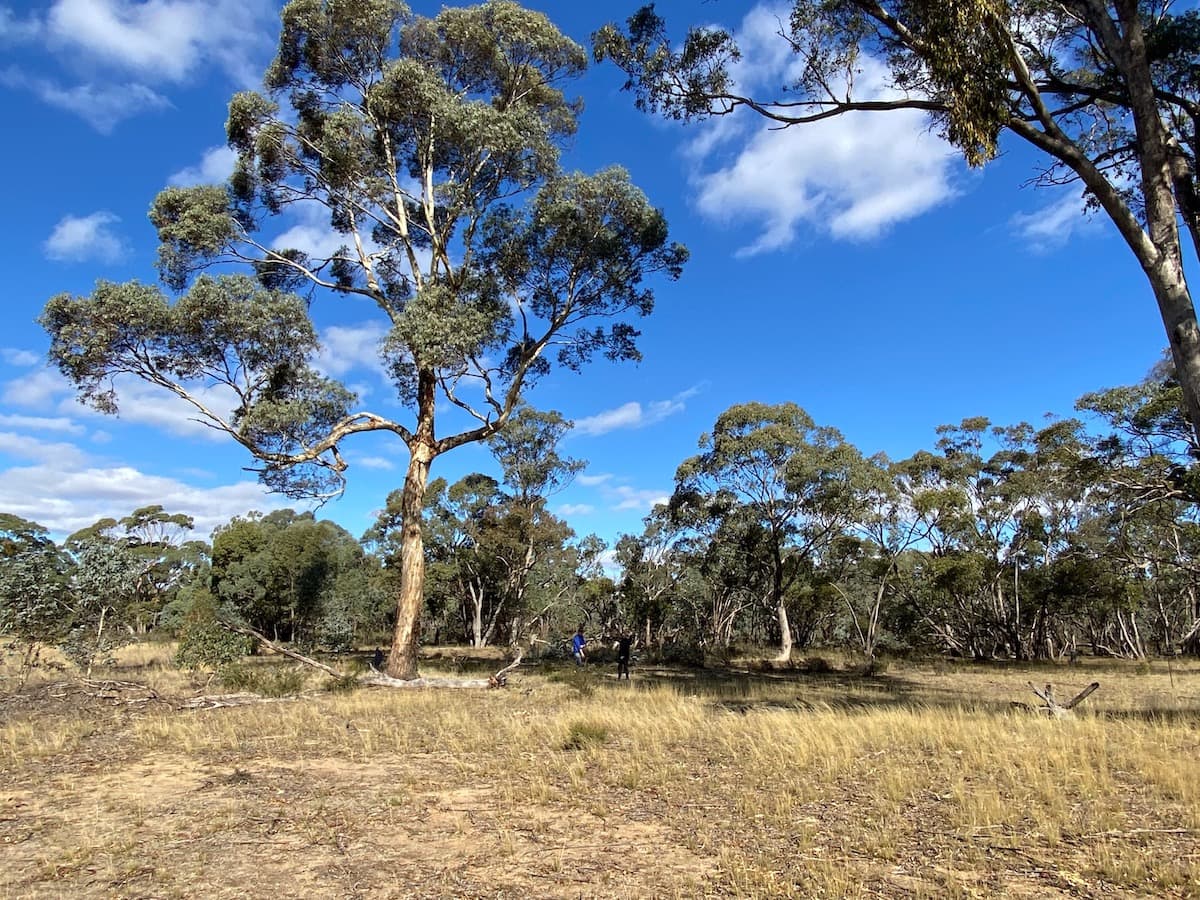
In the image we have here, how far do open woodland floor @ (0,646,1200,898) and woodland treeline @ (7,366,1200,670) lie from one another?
547cm

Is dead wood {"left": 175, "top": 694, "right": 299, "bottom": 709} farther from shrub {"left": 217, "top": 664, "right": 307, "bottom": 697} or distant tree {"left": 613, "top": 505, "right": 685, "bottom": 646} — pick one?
distant tree {"left": 613, "top": 505, "right": 685, "bottom": 646}

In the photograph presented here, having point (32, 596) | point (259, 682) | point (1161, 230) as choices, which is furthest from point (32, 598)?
point (1161, 230)

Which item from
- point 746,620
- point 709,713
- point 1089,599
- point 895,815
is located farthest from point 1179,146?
point 746,620

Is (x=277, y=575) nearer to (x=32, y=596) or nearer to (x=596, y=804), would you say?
(x=32, y=596)

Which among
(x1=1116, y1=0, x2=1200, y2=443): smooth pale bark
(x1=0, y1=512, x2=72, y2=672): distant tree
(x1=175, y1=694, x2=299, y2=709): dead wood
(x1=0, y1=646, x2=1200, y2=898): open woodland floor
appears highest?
(x1=1116, y1=0, x2=1200, y2=443): smooth pale bark

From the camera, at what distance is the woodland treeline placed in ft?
54.1

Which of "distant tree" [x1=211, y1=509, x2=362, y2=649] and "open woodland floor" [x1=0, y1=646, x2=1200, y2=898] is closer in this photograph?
"open woodland floor" [x1=0, y1=646, x2=1200, y2=898]

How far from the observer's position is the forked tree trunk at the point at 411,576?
15383 millimetres

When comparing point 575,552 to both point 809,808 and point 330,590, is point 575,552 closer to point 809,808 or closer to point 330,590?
point 330,590

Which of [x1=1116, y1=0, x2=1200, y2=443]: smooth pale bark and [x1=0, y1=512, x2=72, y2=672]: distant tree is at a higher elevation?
[x1=1116, y1=0, x2=1200, y2=443]: smooth pale bark

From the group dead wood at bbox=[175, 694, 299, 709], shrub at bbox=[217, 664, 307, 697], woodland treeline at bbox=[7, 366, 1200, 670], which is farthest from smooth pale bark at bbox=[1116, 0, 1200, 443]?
shrub at bbox=[217, 664, 307, 697]

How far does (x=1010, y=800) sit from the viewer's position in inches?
221

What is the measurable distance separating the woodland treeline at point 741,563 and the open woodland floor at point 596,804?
215 inches

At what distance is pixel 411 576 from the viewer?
1571cm
